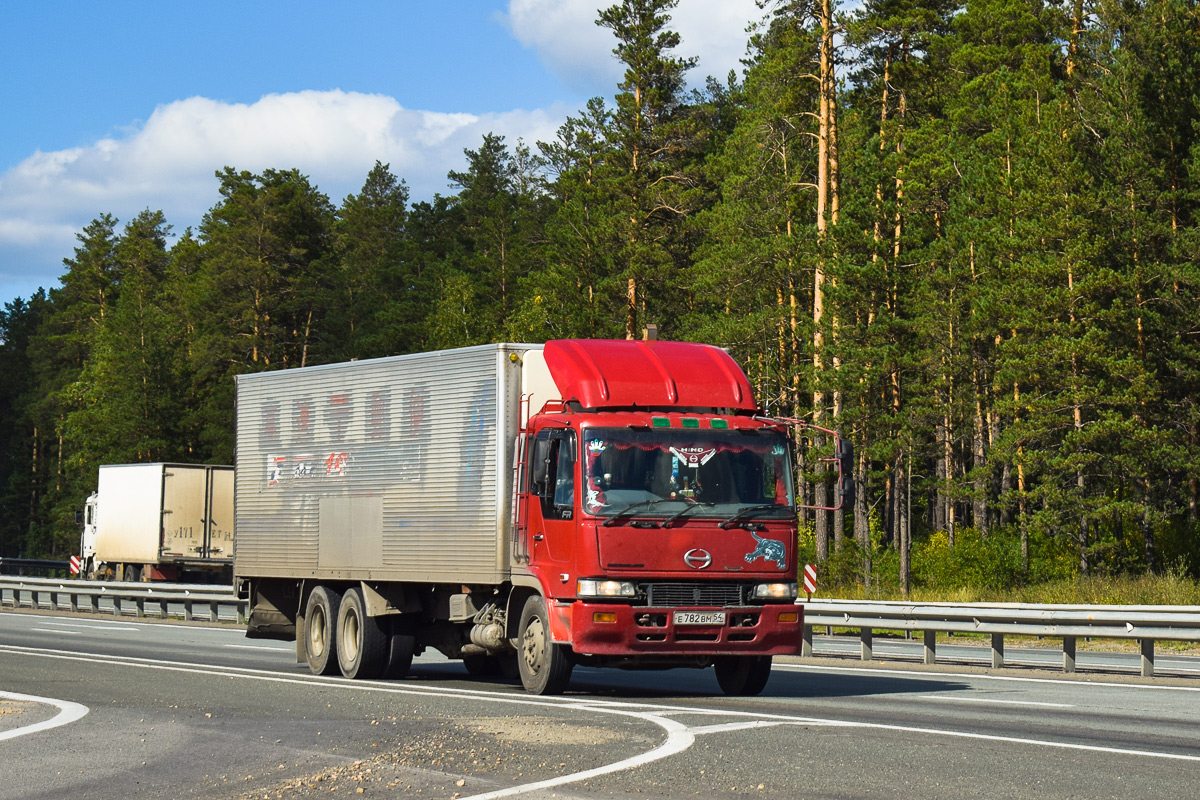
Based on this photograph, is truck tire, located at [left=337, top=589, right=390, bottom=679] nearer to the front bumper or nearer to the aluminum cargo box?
the aluminum cargo box

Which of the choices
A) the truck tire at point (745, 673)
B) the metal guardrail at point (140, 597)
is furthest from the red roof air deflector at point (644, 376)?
the metal guardrail at point (140, 597)

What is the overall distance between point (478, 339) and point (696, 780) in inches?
2441

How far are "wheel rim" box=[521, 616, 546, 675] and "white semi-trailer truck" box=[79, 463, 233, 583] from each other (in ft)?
99.1

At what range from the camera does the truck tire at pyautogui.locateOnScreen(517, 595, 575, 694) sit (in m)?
13.8

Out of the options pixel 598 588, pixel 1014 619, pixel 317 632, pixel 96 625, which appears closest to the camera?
pixel 598 588

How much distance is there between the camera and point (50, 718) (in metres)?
12.1

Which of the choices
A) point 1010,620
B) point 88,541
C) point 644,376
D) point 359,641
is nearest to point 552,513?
point 644,376

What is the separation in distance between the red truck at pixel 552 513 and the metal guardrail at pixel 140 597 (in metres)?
13.2

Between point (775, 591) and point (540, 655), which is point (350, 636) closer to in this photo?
point (540, 655)

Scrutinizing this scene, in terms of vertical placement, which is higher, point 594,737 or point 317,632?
point 317,632

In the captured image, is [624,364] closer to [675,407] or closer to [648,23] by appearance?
[675,407]

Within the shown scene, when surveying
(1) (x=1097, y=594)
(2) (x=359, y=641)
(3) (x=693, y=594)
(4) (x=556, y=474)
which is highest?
(4) (x=556, y=474)

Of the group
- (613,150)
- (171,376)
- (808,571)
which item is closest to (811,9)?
(613,150)

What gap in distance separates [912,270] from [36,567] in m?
42.2
